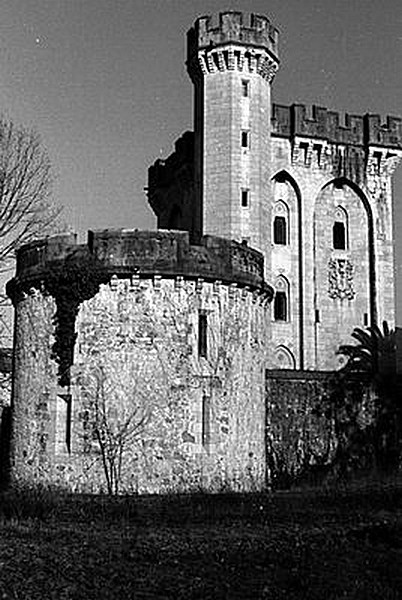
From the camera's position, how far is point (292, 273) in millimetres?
46031

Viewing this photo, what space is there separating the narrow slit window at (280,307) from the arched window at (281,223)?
250 cm

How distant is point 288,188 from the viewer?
4662 cm

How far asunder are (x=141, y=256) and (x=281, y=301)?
24.3m

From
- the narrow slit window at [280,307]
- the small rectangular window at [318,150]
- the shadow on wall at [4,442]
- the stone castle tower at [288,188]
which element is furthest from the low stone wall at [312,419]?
the small rectangular window at [318,150]

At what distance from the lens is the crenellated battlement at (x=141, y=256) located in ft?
72.0

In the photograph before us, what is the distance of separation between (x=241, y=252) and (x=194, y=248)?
4.51 feet

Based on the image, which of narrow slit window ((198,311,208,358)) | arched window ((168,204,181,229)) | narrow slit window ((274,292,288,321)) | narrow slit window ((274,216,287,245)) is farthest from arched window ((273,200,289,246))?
narrow slit window ((198,311,208,358))

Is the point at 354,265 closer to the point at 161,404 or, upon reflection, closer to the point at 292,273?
the point at 292,273

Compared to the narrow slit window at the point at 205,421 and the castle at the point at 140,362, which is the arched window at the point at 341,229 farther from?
the narrow slit window at the point at 205,421

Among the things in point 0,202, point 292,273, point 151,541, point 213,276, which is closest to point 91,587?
point 151,541

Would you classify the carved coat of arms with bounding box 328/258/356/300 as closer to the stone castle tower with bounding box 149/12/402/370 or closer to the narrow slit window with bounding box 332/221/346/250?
the stone castle tower with bounding box 149/12/402/370

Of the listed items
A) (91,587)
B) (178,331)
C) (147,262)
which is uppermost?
(147,262)

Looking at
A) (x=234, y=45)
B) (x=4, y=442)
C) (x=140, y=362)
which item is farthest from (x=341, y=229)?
(x=140, y=362)

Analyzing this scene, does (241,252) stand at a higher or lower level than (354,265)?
lower
